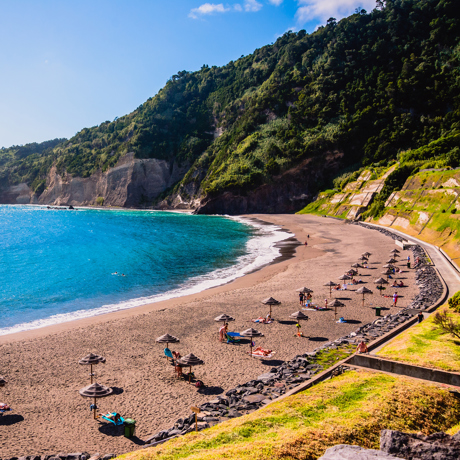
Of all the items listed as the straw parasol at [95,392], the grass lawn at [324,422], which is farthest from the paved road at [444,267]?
the straw parasol at [95,392]

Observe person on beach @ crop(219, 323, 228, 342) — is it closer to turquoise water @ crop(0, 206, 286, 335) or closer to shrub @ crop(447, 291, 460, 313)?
turquoise water @ crop(0, 206, 286, 335)

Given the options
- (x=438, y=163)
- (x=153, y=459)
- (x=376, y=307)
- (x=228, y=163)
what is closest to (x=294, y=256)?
(x=376, y=307)

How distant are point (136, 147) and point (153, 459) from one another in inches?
7699

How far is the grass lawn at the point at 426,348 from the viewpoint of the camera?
1564 cm

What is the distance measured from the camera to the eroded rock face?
6.46 m

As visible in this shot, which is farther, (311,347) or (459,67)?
(459,67)

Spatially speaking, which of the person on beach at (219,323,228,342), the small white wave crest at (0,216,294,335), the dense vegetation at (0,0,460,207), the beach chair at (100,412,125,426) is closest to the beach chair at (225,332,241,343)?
the person on beach at (219,323,228,342)

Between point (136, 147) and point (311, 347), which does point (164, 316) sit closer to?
point (311, 347)

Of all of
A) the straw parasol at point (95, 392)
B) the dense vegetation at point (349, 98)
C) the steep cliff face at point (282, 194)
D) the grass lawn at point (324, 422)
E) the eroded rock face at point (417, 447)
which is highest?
the dense vegetation at point (349, 98)

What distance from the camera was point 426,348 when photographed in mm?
17578

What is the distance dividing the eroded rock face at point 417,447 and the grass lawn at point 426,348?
9308mm

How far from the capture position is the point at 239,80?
195750 mm

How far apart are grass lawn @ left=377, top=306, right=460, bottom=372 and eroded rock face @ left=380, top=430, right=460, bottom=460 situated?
9308mm

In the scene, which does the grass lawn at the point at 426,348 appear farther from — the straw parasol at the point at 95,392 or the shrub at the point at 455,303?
the straw parasol at the point at 95,392
